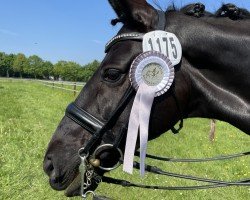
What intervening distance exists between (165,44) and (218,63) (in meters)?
0.41

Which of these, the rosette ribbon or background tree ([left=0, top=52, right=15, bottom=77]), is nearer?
the rosette ribbon

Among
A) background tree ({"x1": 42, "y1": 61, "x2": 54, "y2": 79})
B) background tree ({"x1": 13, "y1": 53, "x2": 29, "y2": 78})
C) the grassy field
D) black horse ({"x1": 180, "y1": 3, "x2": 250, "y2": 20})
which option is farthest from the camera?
background tree ({"x1": 13, "y1": 53, "x2": 29, "y2": 78})

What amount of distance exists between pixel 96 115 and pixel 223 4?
122cm

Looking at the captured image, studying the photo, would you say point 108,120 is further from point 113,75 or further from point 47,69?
point 47,69

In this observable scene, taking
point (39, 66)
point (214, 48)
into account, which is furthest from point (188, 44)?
point (39, 66)

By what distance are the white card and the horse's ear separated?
3.7 inches

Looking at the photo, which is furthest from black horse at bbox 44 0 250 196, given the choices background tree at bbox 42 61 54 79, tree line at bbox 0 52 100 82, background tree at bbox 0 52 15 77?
background tree at bbox 0 52 15 77

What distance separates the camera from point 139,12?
9.98 feet

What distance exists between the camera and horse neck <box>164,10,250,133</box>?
3057mm

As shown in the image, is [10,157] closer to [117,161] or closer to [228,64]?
[117,161]

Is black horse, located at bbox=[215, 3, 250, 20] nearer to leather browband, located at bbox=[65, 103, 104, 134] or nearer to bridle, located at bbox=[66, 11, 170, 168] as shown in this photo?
bridle, located at bbox=[66, 11, 170, 168]

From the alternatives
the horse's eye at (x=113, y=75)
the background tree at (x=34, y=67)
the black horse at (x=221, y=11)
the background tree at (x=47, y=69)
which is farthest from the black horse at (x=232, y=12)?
the background tree at (x=34, y=67)

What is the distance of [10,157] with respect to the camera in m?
A: 7.89

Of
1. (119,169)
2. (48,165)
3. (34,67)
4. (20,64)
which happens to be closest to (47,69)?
(34,67)
